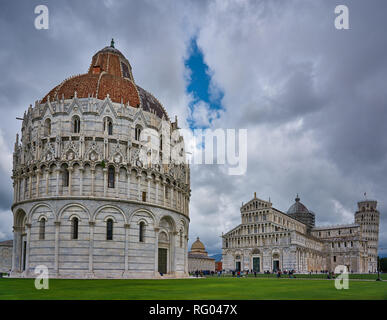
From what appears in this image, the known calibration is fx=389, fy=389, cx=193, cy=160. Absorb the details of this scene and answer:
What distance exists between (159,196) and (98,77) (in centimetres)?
1693

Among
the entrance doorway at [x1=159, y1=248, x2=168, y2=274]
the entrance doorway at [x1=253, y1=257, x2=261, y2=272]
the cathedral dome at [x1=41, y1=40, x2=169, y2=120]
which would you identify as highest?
the cathedral dome at [x1=41, y1=40, x2=169, y2=120]

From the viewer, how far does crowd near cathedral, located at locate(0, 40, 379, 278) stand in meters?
39.7

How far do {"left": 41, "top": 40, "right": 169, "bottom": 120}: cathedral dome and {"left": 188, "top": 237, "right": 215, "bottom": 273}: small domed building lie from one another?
49.8 m

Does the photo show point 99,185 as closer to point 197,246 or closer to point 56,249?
point 56,249

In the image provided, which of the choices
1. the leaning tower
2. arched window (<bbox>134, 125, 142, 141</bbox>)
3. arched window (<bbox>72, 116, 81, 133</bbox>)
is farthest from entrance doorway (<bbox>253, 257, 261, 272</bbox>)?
arched window (<bbox>72, 116, 81, 133</bbox>)

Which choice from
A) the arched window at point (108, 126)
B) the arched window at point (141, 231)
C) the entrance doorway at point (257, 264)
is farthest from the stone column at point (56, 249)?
the entrance doorway at point (257, 264)

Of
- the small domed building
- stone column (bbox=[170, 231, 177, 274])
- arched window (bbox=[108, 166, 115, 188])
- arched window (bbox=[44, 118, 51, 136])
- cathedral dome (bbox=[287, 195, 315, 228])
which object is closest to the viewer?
arched window (bbox=[108, 166, 115, 188])

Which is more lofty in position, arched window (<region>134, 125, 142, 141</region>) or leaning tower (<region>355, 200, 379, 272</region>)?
arched window (<region>134, 125, 142, 141</region>)

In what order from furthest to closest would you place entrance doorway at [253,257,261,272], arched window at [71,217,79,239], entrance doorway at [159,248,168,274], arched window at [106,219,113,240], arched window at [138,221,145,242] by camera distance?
entrance doorway at [253,257,261,272] < entrance doorway at [159,248,168,274] < arched window at [138,221,145,242] < arched window at [106,219,113,240] < arched window at [71,217,79,239]

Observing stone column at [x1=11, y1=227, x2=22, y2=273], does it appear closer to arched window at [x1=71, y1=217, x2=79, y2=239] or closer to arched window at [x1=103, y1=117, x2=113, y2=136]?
arched window at [x1=71, y1=217, x2=79, y2=239]
